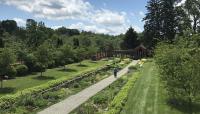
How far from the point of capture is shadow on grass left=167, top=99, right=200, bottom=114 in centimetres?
2408

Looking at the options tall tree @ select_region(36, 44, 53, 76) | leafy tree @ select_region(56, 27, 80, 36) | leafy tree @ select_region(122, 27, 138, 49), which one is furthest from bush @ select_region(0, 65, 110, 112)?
leafy tree @ select_region(56, 27, 80, 36)

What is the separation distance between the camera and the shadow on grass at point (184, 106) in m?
24.1

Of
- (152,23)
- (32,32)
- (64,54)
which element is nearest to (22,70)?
(64,54)

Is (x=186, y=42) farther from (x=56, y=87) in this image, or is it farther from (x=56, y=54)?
(x=56, y=54)

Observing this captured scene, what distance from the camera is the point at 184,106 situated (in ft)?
83.6

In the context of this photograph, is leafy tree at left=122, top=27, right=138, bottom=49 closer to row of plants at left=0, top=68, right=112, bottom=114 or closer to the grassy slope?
the grassy slope

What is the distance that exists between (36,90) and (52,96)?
115 inches

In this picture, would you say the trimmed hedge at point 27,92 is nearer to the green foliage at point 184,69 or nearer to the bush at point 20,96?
the bush at point 20,96

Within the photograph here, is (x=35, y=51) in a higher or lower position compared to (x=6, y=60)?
higher

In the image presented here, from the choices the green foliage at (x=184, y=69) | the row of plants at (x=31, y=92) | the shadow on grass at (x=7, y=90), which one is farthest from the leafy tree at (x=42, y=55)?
the green foliage at (x=184, y=69)

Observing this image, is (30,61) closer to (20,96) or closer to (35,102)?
(20,96)

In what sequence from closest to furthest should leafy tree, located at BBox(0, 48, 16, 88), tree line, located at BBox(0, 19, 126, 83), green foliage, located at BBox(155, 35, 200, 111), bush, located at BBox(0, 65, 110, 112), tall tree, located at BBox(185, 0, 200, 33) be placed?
green foliage, located at BBox(155, 35, 200, 111), bush, located at BBox(0, 65, 110, 112), leafy tree, located at BBox(0, 48, 16, 88), tree line, located at BBox(0, 19, 126, 83), tall tree, located at BBox(185, 0, 200, 33)

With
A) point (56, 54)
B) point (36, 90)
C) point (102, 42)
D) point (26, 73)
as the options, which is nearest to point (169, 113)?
point (36, 90)

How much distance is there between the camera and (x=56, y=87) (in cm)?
3709
